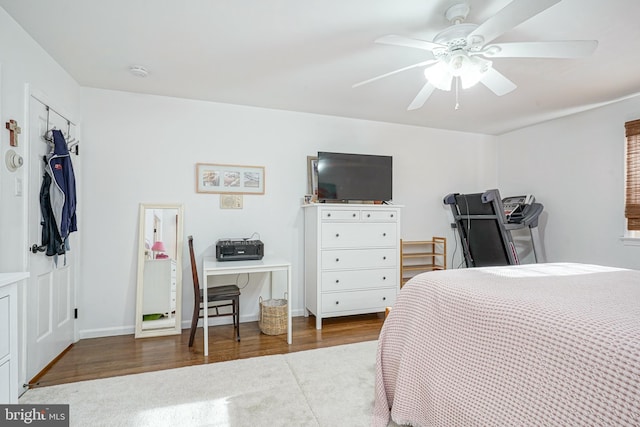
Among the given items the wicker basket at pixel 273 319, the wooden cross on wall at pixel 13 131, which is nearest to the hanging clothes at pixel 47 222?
the wooden cross on wall at pixel 13 131

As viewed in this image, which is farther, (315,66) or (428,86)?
(315,66)

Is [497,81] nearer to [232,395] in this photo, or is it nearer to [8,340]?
[232,395]

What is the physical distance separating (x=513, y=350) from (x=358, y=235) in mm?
2327

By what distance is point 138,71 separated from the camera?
2.56 metres

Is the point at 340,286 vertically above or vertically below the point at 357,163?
below

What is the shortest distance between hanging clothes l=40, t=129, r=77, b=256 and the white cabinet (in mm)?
817

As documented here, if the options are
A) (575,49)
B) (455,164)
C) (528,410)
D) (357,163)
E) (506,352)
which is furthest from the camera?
(455,164)

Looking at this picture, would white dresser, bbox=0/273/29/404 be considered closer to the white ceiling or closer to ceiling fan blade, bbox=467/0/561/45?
the white ceiling

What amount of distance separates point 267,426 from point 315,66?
2534 mm

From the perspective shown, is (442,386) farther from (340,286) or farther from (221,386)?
(340,286)

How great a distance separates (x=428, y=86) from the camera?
2189 mm

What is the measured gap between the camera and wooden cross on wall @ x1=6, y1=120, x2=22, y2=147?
1892mm

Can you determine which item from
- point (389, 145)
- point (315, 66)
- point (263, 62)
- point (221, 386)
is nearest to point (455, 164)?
point (389, 145)

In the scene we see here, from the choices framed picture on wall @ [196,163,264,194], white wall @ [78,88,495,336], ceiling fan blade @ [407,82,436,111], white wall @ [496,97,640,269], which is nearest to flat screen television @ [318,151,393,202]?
white wall @ [78,88,495,336]
